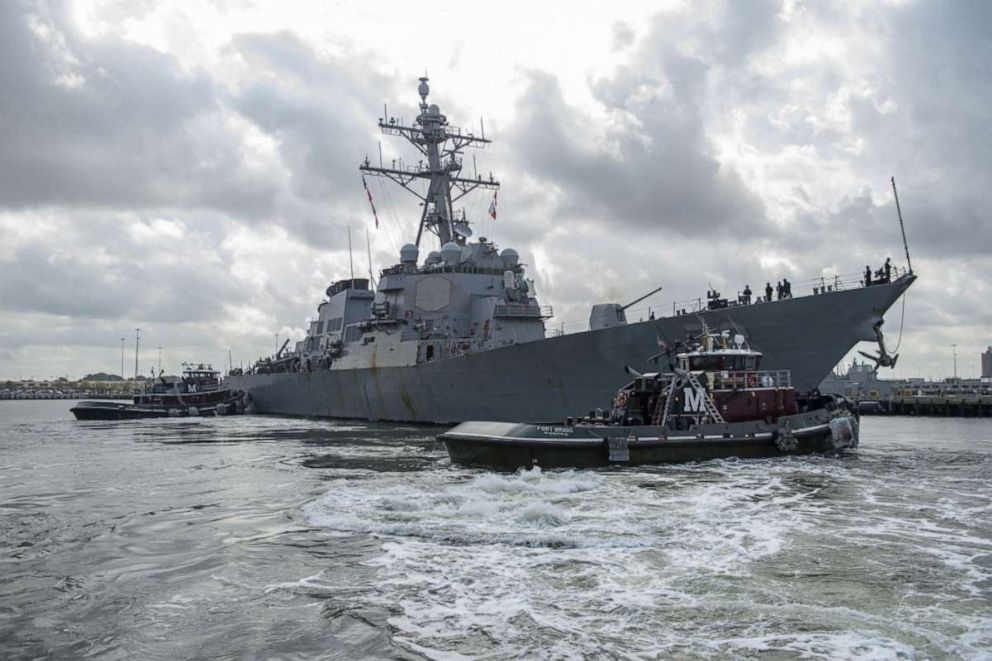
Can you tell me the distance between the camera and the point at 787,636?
649 cm

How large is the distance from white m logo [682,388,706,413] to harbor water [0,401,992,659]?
2245mm

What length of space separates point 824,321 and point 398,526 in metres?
14.7

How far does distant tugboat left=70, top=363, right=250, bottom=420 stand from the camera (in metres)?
50.8

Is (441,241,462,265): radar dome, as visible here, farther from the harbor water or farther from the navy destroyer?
the harbor water

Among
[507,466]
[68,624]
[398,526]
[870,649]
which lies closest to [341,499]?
[398,526]

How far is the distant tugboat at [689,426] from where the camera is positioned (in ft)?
58.0

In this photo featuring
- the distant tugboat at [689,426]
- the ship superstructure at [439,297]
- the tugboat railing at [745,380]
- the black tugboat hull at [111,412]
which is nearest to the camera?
the distant tugboat at [689,426]

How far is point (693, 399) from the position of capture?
63.1ft

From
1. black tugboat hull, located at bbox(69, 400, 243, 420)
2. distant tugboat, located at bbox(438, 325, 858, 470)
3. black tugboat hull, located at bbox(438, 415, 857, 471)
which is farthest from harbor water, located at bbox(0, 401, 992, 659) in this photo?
black tugboat hull, located at bbox(69, 400, 243, 420)

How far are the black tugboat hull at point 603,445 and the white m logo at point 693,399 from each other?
77 centimetres

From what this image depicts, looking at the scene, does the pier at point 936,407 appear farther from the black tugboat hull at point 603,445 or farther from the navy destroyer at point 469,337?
the black tugboat hull at point 603,445

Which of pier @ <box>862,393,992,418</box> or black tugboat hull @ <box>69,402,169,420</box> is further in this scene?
black tugboat hull @ <box>69,402,169,420</box>

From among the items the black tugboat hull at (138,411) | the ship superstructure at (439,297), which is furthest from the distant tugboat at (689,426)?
the black tugboat hull at (138,411)

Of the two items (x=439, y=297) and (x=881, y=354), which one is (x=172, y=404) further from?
(x=881, y=354)
